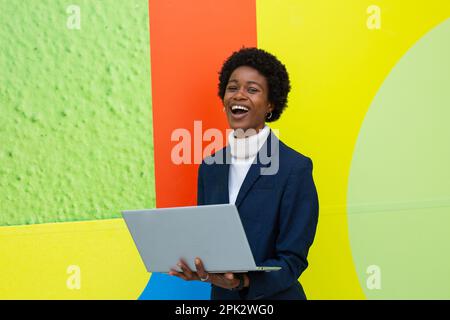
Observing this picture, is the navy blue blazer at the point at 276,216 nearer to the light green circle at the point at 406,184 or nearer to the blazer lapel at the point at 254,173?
the blazer lapel at the point at 254,173

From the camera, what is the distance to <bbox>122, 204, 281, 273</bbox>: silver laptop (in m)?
2.06

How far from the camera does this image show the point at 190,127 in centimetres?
281

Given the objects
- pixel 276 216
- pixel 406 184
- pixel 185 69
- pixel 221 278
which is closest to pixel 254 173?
pixel 276 216

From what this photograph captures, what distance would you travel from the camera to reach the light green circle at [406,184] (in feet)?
10.0

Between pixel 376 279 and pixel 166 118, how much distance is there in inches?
44.4

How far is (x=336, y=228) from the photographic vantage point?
9.93ft

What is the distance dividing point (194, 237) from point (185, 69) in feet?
2.96

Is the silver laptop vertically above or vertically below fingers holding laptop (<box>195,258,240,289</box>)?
above

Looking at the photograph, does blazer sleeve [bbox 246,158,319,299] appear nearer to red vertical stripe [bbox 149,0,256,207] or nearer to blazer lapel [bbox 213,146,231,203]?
blazer lapel [bbox 213,146,231,203]

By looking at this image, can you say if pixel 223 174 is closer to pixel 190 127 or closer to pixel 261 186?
pixel 261 186

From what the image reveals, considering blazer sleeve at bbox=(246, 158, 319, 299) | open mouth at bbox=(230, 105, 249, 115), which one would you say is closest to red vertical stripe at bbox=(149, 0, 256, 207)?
open mouth at bbox=(230, 105, 249, 115)

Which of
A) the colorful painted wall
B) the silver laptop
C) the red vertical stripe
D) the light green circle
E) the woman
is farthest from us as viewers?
the light green circle
